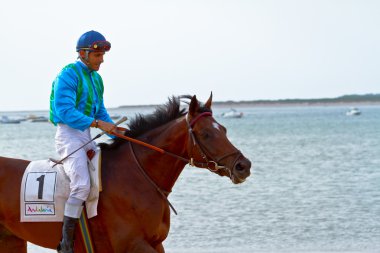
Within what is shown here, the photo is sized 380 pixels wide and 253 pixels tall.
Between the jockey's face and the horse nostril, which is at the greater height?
the jockey's face

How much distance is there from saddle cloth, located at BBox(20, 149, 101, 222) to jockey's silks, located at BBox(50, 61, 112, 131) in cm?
37

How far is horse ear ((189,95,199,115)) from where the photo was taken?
19.9ft

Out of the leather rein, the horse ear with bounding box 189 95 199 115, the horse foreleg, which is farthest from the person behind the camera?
the horse foreleg

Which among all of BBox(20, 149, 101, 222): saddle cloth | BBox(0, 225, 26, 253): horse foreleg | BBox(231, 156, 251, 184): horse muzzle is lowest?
BBox(0, 225, 26, 253): horse foreleg

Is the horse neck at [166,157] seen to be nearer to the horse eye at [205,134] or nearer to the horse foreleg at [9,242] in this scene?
the horse eye at [205,134]

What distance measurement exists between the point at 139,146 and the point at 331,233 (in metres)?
9.15

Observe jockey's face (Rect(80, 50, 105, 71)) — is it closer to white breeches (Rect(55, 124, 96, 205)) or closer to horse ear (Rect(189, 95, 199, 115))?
white breeches (Rect(55, 124, 96, 205))

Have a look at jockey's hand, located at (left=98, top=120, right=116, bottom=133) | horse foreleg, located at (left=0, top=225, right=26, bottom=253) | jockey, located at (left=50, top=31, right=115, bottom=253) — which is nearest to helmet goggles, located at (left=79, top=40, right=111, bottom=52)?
jockey, located at (left=50, top=31, right=115, bottom=253)

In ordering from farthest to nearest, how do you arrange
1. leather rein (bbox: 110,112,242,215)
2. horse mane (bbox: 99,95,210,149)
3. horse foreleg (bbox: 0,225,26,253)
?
horse foreleg (bbox: 0,225,26,253)
horse mane (bbox: 99,95,210,149)
leather rein (bbox: 110,112,242,215)

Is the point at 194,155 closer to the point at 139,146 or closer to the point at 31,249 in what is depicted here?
the point at 139,146

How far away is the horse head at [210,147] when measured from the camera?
5879 mm

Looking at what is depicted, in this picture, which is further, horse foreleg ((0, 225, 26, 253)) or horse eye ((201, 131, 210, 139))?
horse foreleg ((0, 225, 26, 253))

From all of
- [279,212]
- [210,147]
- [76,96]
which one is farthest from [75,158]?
[279,212]

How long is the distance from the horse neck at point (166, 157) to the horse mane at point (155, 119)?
13 centimetres
